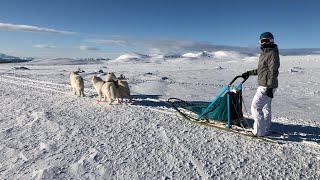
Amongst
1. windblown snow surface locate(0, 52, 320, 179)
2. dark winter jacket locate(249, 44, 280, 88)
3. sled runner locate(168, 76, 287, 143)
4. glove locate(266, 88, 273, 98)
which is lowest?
windblown snow surface locate(0, 52, 320, 179)

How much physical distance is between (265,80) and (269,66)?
23 centimetres

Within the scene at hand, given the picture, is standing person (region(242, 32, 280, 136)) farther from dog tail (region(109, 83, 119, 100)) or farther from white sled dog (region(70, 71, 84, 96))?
white sled dog (region(70, 71, 84, 96))

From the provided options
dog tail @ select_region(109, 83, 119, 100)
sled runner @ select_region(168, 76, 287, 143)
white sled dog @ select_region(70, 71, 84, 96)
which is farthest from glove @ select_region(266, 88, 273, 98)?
white sled dog @ select_region(70, 71, 84, 96)

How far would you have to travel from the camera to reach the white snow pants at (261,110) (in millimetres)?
4734

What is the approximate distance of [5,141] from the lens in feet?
16.4

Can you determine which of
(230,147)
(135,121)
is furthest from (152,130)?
(230,147)

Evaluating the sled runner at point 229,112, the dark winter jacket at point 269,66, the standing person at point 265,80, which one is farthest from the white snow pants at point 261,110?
the sled runner at point 229,112

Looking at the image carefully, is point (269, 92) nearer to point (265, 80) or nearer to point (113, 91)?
point (265, 80)

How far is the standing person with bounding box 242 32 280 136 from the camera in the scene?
14.7 feet

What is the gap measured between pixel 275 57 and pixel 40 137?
4205mm

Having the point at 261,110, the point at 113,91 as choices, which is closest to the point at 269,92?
the point at 261,110

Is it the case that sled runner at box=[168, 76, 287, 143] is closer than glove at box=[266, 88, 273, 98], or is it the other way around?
glove at box=[266, 88, 273, 98]

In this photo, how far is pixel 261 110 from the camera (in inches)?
189

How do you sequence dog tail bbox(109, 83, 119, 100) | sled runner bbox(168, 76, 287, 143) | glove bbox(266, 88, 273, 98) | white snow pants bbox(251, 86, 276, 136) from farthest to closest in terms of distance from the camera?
1. dog tail bbox(109, 83, 119, 100)
2. sled runner bbox(168, 76, 287, 143)
3. white snow pants bbox(251, 86, 276, 136)
4. glove bbox(266, 88, 273, 98)
